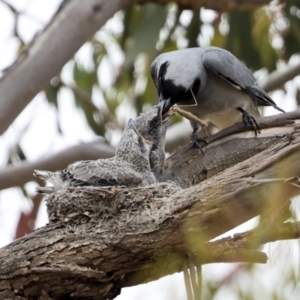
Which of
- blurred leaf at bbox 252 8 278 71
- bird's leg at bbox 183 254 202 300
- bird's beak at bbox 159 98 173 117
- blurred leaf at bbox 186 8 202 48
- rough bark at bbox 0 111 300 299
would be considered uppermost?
blurred leaf at bbox 186 8 202 48

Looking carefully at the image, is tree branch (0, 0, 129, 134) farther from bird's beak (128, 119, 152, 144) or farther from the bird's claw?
the bird's claw

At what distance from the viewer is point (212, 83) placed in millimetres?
3418

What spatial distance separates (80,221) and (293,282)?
4.07 ft

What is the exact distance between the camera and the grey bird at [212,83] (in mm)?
3207

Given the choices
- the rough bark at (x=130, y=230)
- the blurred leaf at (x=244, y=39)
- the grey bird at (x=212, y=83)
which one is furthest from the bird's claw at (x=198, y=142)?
the blurred leaf at (x=244, y=39)

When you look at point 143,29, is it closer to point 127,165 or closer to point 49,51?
point 49,51

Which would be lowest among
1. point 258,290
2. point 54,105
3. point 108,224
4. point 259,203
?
point 258,290

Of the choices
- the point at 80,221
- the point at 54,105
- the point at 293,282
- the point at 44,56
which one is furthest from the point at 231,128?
the point at 54,105

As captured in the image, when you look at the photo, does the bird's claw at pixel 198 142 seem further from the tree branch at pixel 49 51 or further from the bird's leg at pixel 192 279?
the tree branch at pixel 49 51

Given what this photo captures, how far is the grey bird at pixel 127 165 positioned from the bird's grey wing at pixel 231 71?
0.58 m

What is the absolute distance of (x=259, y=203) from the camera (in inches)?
68.6

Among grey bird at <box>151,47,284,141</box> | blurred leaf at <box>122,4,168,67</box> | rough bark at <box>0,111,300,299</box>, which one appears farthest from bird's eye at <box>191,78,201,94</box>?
blurred leaf at <box>122,4,168,67</box>

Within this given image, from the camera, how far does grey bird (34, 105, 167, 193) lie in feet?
7.89

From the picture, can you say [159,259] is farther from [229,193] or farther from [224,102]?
[224,102]
